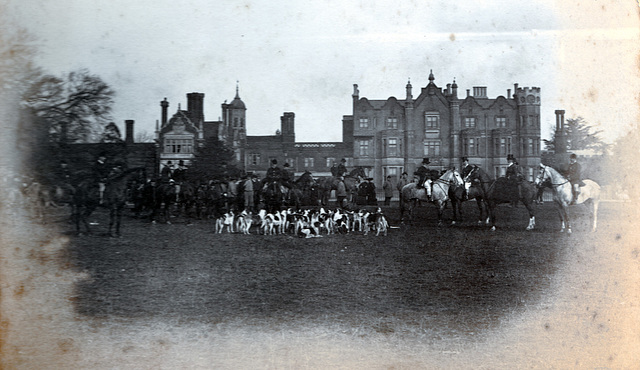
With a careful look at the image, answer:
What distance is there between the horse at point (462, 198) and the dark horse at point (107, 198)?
2.66m

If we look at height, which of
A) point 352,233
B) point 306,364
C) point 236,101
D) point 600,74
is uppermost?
point 600,74

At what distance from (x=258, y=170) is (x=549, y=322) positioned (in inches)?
105

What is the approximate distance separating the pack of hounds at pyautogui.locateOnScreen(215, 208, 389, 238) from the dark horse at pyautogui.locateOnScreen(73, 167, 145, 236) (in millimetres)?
853

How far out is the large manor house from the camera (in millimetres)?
3500

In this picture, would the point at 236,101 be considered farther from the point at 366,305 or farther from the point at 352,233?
the point at 366,305

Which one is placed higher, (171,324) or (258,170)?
(258,170)

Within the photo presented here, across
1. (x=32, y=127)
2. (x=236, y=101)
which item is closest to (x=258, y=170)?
(x=236, y=101)

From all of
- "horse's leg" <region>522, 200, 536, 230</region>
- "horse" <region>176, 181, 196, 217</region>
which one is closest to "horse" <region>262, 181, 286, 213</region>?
"horse" <region>176, 181, 196, 217</region>

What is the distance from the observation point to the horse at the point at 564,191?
3656 millimetres

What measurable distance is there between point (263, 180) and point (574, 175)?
271 centimetres

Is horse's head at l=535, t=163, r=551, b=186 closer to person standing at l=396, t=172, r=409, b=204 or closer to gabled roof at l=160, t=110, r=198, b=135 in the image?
person standing at l=396, t=172, r=409, b=204

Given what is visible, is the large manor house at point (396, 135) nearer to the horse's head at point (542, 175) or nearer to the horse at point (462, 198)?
the horse's head at point (542, 175)

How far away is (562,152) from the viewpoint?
3.64m

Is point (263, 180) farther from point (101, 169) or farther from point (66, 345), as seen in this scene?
point (66, 345)
